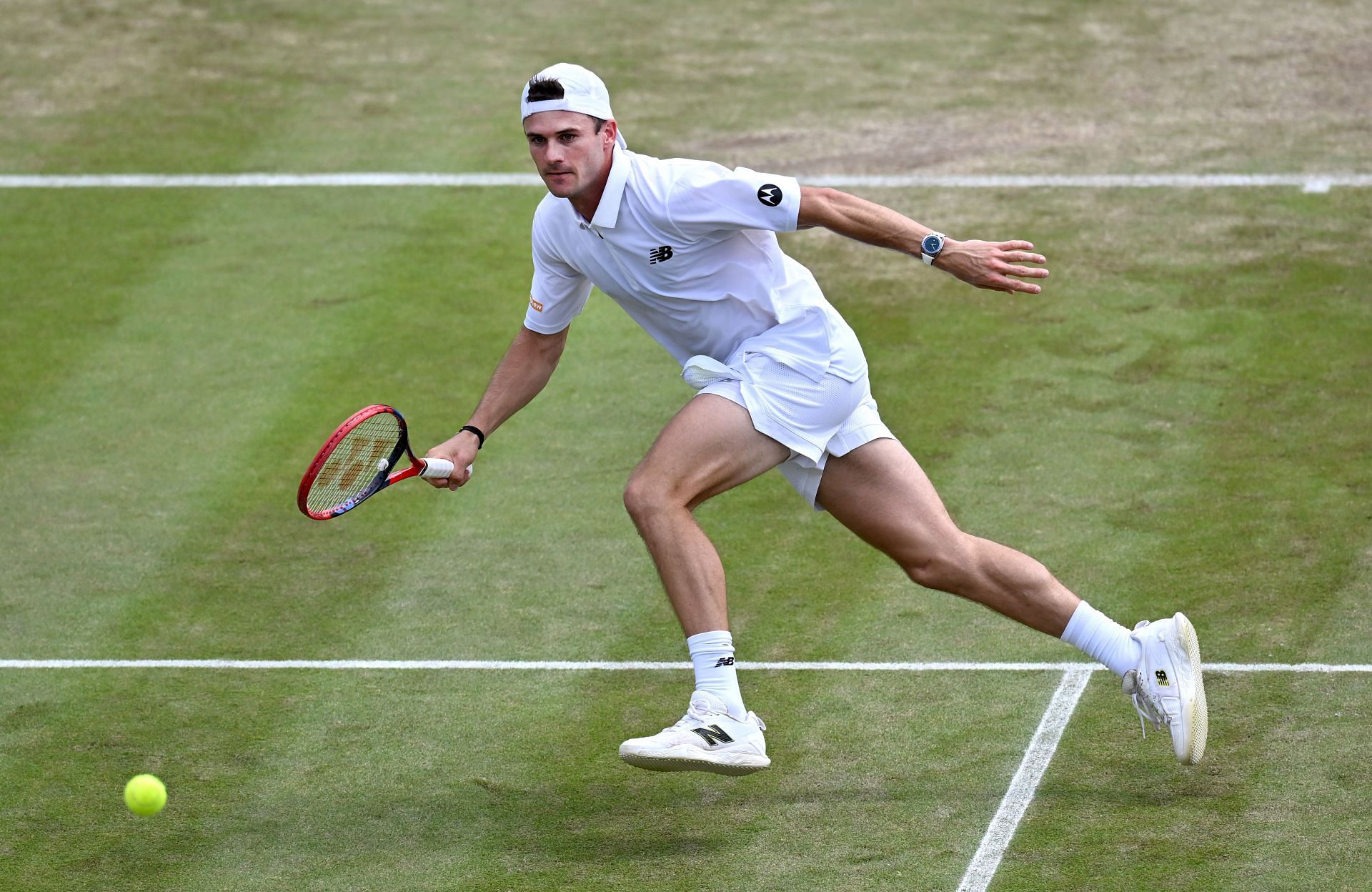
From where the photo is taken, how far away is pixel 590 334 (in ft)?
38.1

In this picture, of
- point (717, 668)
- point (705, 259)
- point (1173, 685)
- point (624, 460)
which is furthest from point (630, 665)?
point (624, 460)

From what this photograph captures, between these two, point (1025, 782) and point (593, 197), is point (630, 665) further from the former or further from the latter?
point (593, 197)

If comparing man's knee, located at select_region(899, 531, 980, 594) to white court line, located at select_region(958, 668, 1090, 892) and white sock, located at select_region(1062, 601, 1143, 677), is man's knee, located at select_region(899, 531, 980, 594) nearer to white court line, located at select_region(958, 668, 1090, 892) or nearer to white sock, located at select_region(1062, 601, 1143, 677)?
white sock, located at select_region(1062, 601, 1143, 677)

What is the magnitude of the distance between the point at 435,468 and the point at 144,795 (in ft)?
4.70

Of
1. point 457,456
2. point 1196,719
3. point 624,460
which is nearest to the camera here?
point 1196,719

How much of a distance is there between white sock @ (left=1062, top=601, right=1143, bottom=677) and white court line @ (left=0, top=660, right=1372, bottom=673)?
99cm

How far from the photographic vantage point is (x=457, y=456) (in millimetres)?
6797

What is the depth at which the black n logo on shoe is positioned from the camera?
6.19m

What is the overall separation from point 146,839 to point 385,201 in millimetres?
7555

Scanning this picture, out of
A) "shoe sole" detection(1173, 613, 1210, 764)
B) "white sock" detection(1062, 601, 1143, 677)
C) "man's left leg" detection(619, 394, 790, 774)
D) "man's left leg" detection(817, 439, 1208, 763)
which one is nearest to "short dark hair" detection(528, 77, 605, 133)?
"man's left leg" detection(619, 394, 790, 774)

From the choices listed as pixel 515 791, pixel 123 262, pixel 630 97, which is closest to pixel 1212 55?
pixel 630 97

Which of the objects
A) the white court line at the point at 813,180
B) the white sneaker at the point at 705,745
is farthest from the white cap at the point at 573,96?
the white court line at the point at 813,180

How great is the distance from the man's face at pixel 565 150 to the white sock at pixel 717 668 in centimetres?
154

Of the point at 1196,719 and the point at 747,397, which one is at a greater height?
the point at 747,397
